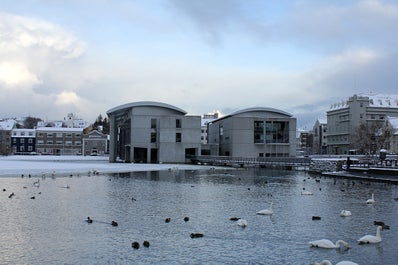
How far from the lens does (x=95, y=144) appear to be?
538 ft

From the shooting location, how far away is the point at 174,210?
22438 mm

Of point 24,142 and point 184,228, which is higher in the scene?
point 24,142

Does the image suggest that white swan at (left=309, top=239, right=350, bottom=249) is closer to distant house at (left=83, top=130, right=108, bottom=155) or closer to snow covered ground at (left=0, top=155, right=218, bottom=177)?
snow covered ground at (left=0, top=155, right=218, bottom=177)

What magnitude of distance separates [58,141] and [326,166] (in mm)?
124633

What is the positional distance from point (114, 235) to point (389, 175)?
34221 millimetres

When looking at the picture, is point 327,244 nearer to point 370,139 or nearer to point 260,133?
point 260,133

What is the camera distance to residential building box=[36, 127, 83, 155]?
16362 centimetres

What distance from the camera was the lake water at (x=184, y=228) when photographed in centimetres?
1360

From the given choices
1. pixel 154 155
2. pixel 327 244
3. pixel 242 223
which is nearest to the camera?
pixel 327 244

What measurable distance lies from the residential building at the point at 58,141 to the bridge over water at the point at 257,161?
83996 millimetres

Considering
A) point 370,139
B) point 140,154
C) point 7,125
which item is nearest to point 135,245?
point 140,154

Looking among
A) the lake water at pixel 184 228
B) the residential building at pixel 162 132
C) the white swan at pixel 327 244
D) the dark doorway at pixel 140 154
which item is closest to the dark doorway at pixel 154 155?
the residential building at pixel 162 132

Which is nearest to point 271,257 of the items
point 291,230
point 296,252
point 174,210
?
point 296,252

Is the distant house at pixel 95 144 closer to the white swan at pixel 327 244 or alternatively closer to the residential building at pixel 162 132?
the residential building at pixel 162 132
